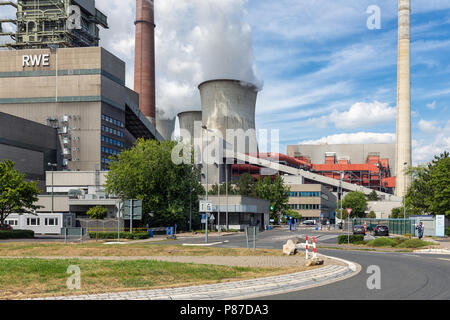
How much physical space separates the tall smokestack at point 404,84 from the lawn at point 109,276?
364 ft

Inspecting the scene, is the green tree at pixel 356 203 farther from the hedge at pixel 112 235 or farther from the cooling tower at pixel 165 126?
the hedge at pixel 112 235

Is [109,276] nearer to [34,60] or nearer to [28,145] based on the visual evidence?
[28,145]

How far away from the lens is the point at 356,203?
393 feet

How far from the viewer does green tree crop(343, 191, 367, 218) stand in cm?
11882

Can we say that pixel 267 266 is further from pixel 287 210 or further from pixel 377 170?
pixel 377 170

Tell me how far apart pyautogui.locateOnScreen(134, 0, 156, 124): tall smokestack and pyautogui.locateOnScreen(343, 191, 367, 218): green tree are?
55.7 meters

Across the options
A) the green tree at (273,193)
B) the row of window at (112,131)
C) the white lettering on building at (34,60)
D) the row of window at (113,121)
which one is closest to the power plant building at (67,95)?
the white lettering on building at (34,60)

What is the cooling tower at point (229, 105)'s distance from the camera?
343 feet

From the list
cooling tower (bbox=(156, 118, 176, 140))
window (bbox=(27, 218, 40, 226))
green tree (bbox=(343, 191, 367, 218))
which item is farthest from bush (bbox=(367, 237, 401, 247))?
cooling tower (bbox=(156, 118, 176, 140))

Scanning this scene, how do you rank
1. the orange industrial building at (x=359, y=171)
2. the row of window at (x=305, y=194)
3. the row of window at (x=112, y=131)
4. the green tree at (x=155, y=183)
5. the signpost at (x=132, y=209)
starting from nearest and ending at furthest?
the signpost at (x=132, y=209), the green tree at (x=155, y=183), the row of window at (x=112, y=131), the row of window at (x=305, y=194), the orange industrial building at (x=359, y=171)

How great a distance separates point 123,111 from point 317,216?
53.7 metres

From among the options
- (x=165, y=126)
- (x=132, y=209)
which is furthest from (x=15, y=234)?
(x=165, y=126)

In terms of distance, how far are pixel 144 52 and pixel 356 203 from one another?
62.8 m

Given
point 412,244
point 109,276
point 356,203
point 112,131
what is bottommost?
point 356,203
